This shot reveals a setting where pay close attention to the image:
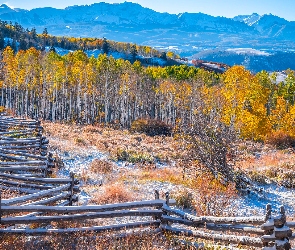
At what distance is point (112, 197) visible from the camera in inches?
510

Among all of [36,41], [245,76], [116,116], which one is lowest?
[116,116]

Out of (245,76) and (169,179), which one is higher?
(245,76)

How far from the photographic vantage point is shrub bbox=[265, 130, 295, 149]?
3931 cm

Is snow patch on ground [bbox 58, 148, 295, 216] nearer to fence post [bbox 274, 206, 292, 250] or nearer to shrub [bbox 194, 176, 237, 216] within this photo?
shrub [bbox 194, 176, 237, 216]

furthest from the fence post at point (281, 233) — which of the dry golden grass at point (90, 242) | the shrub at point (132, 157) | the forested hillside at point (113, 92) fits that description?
the forested hillside at point (113, 92)

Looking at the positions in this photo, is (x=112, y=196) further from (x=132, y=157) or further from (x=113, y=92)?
(x=113, y=92)

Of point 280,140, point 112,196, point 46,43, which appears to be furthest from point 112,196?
point 46,43

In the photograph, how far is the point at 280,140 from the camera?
40.4m

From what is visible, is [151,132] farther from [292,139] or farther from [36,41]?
[36,41]

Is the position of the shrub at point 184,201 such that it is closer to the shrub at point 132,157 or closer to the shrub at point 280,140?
the shrub at point 132,157

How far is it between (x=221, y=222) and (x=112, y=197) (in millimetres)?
5318

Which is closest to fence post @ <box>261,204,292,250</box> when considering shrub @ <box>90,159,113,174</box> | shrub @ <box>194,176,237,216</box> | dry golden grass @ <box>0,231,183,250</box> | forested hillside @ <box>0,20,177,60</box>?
dry golden grass @ <box>0,231,183,250</box>

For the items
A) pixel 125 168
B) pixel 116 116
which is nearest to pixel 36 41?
pixel 116 116

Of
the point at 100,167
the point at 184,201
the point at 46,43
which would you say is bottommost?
the point at 100,167
